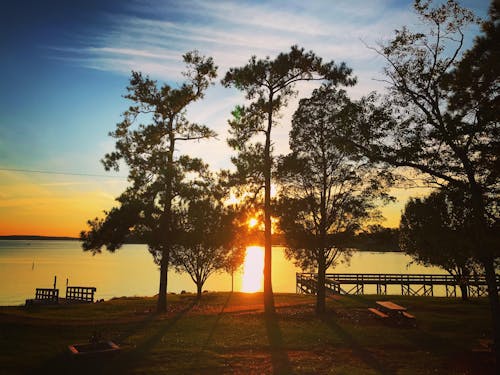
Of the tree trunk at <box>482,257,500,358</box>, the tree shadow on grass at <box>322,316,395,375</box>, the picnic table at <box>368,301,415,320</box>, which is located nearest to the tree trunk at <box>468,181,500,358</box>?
the tree trunk at <box>482,257,500,358</box>

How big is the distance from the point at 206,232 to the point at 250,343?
13.9m

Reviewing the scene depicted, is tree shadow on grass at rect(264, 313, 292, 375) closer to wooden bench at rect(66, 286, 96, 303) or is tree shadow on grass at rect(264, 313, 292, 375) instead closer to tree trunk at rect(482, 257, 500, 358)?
tree trunk at rect(482, 257, 500, 358)

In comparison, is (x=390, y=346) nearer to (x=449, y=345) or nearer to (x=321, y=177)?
(x=449, y=345)

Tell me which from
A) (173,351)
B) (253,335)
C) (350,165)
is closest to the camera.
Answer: (173,351)

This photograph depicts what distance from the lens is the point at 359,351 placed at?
14.5 meters

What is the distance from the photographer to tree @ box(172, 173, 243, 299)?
23.6 metres

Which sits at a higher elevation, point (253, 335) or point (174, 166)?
point (174, 166)

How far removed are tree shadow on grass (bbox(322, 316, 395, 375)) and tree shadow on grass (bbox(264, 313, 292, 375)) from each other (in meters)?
2.68

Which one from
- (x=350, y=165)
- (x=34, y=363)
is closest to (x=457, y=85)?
(x=350, y=165)

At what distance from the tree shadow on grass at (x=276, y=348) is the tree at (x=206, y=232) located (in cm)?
620

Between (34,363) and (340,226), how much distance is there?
1637 centimetres

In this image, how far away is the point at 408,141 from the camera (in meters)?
12.8

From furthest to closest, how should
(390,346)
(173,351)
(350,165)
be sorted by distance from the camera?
(350,165) < (390,346) < (173,351)

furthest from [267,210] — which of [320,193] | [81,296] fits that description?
[81,296]
